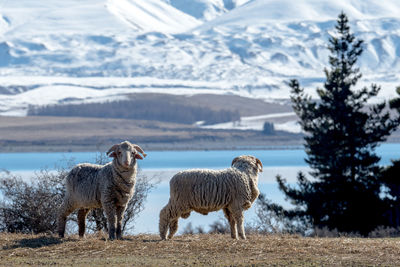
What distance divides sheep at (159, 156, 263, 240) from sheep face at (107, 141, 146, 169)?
94cm

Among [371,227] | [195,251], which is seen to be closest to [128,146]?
[195,251]

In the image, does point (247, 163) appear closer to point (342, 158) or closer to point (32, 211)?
point (32, 211)

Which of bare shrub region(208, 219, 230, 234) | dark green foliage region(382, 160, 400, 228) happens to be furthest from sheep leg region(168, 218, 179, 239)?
dark green foliage region(382, 160, 400, 228)

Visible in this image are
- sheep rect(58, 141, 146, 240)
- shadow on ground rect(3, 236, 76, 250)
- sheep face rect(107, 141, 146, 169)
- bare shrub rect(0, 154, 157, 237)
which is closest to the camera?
shadow on ground rect(3, 236, 76, 250)

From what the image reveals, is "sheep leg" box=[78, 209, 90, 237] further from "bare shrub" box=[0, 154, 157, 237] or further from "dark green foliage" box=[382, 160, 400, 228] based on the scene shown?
"dark green foliage" box=[382, 160, 400, 228]

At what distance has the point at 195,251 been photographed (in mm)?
15562

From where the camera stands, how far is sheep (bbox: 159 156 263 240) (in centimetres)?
1719

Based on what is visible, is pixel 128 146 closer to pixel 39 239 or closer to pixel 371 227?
pixel 39 239

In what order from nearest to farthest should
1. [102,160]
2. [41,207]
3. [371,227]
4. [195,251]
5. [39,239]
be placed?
[195,251], [39,239], [41,207], [102,160], [371,227]

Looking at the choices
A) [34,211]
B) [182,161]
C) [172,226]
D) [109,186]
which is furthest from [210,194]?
[182,161]

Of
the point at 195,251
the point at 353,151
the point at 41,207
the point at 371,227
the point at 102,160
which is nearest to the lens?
the point at 195,251

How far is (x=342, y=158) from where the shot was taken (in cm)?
4084

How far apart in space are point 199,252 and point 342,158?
86.6 ft

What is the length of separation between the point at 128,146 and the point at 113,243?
2.12 m
